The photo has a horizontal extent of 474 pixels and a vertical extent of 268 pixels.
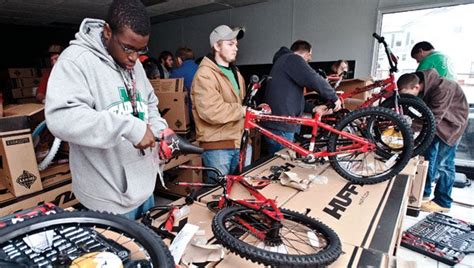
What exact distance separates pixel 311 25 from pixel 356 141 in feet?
10.5

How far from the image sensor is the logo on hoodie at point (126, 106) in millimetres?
Result: 918

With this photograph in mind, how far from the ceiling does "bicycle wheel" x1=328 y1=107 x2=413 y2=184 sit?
3.62 m

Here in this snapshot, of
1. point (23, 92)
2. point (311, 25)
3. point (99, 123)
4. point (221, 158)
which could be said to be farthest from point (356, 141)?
point (23, 92)

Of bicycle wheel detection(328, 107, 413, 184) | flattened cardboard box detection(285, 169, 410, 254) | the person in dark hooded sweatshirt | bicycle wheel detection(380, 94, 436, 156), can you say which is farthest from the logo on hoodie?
the person in dark hooded sweatshirt

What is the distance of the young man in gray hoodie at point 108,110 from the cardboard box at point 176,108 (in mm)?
1329

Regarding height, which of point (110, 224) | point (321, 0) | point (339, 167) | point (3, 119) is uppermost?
point (321, 0)

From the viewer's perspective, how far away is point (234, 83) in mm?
1828

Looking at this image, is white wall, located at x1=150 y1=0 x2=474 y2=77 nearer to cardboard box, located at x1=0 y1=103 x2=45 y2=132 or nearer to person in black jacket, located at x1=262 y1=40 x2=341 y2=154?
person in black jacket, located at x1=262 y1=40 x2=341 y2=154

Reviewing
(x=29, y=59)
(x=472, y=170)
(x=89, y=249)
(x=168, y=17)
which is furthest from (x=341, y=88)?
(x=29, y=59)

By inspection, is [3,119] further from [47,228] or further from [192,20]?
[192,20]

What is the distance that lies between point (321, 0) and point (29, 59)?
23.0ft

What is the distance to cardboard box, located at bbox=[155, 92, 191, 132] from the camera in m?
2.44

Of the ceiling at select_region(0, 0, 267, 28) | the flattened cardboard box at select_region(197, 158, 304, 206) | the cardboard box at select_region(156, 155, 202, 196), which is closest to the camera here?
the flattened cardboard box at select_region(197, 158, 304, 206)

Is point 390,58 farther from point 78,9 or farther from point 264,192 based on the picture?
point 78,9
